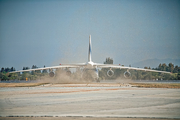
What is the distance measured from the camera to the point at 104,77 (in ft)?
237

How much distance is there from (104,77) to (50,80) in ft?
88.3

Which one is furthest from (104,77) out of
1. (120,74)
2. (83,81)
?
(83,81)

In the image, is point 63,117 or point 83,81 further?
point 83,81

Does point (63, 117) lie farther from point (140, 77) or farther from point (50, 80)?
point (140, 77)

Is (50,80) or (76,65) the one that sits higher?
(76,65)

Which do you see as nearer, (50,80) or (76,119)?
(76,119)

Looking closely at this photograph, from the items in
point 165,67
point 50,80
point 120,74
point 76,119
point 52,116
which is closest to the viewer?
point 76,119

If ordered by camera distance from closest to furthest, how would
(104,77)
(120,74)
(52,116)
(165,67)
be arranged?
(52,116) < (120,74) < (104,77) < (165,67)

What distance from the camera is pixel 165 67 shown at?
95000 millimetres

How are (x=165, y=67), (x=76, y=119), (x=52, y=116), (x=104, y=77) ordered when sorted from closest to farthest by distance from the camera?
1. (x=76, y=119)
2. (x=52, y=116)
3. (x=104, y=77)
4. (x=165, y=67)

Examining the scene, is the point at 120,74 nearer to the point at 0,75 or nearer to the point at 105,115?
the point at 0,75

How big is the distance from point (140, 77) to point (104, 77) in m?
11.5


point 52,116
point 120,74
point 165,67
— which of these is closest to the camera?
point 52,116

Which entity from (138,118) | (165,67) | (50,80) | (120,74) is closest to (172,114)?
(138,118)
